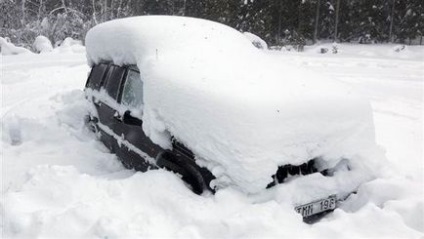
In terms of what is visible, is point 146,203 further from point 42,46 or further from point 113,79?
point 42,46

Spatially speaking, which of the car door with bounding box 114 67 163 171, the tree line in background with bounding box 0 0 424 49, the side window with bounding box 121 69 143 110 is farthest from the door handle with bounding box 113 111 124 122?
the tree line in background with bounding box 0 0 424 49

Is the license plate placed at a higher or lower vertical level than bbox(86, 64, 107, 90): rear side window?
lower

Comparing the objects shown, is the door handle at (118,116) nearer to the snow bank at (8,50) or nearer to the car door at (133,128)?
the car door at (133,128)

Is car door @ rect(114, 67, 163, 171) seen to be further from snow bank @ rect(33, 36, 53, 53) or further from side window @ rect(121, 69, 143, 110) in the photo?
snow bank @ rect(33, 36, 53, 53)

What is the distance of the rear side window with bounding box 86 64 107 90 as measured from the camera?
586 centimetres

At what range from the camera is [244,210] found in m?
3.51

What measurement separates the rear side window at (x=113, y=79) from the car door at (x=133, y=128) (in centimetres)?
13

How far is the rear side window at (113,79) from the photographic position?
17.3ft

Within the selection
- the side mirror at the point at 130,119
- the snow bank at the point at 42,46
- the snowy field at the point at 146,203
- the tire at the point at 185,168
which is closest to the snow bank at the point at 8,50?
the snow bank at the point at 42,46

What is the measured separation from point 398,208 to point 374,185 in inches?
17.0

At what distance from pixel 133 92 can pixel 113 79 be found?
0.64 metres

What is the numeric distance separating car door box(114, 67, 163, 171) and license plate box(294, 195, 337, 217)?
1.46 metres

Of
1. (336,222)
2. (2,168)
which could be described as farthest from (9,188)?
(336,222)

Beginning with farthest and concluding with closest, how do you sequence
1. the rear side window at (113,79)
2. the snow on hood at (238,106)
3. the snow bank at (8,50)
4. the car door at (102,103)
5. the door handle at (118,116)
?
the snow bank at (8,50) < the car door at (102,103) < the rear side window at (113,79) < the door handle at (118,116) < the snow on hood at (238,106)
